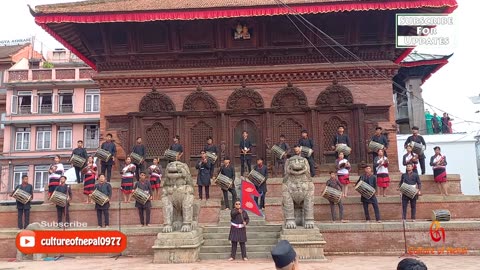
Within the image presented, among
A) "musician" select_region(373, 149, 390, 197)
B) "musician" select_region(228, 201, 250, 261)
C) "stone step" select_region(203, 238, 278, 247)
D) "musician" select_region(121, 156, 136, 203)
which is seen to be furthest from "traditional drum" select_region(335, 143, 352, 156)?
"musician" select_region(121, 156, 136, 203)

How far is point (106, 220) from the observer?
45.8 feet

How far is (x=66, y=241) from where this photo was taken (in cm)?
1252

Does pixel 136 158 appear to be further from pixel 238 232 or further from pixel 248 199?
pixel 238 232

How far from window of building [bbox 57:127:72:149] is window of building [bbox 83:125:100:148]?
4.08 feet

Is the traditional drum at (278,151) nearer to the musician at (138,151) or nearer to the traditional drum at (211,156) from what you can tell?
the traditional drum at (211,156)

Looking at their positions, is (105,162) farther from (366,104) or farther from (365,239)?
(366,104)

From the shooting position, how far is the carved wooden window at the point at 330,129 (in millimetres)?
18391

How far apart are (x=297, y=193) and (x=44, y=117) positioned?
31627 millimetres

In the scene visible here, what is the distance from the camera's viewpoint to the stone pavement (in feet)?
34.2

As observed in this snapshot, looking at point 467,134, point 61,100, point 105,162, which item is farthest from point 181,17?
point 61,100

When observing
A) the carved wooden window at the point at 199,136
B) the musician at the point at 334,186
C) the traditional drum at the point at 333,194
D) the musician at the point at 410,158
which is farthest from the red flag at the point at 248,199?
the carved wooden window at the point at 199,136

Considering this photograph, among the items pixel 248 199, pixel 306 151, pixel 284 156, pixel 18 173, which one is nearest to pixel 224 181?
pixel 248 199

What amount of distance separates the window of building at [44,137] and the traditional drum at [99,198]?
26568 mm

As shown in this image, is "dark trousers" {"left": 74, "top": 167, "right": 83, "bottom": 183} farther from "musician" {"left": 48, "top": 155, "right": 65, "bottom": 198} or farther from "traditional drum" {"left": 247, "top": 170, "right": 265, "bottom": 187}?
"traditional drum" {"left": 247, "top": 170, "right": 265, "bottom": 187}
